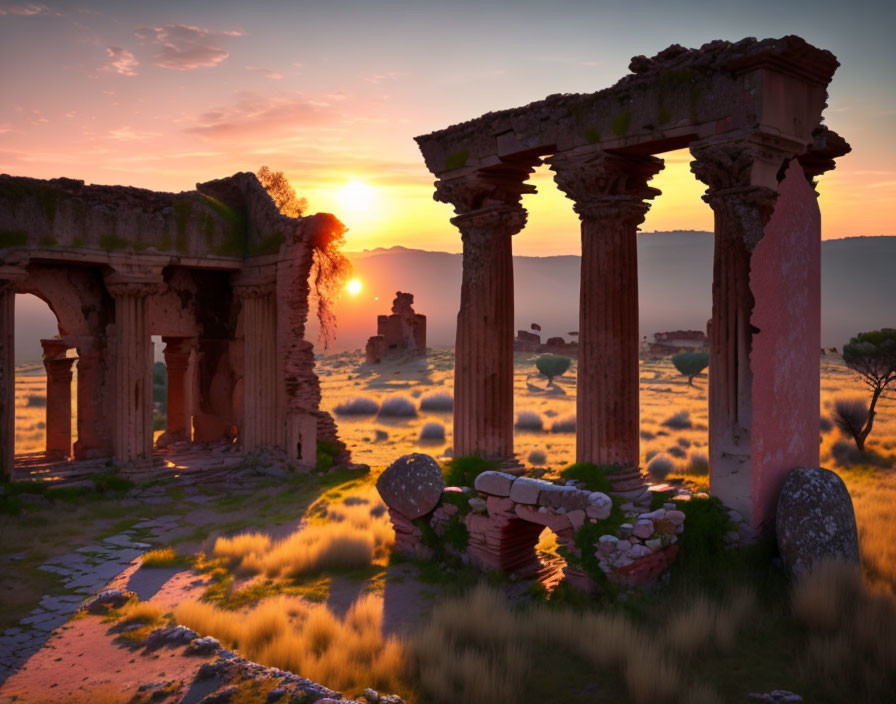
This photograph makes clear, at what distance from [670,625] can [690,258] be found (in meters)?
163

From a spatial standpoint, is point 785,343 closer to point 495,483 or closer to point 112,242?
point 495,483

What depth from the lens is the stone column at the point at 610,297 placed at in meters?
9.34

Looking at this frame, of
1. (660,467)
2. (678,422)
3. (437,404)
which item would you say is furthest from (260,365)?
(678,422)

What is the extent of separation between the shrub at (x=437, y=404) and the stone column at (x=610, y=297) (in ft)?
65.9

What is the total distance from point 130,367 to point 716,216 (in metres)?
12.0

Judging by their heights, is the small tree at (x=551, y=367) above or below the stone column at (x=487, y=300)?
below

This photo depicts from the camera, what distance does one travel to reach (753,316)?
26.9ft

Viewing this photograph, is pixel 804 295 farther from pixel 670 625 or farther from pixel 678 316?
pixel 678 316

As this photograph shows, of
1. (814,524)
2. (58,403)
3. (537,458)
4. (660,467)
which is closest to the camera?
(814,524)

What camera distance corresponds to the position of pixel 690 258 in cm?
15988

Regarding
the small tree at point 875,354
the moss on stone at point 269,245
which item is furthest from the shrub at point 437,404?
the small tree at point 875,354

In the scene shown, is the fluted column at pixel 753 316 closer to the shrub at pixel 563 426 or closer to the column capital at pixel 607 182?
the column capital at pixel 607 182

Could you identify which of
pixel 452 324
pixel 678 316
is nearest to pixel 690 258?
pixel 678 316

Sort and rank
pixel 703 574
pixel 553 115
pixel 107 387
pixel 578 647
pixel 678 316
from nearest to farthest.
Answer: pixel 578 647, pixel 703 574, pixel 553 115, pixel 107 387, pixel 678 316
